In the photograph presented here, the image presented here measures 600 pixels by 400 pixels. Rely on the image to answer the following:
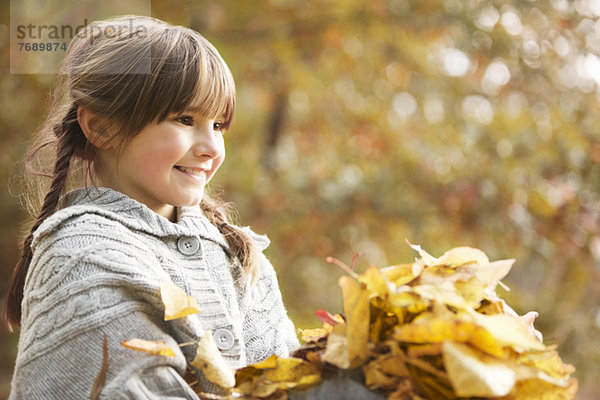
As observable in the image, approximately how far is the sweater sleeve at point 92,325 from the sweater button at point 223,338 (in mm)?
122

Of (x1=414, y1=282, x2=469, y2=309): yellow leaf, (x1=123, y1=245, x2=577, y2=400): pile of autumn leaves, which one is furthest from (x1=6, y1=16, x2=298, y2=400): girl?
(x1=414, y1=282, x2=469, y2=309): yellow leaf

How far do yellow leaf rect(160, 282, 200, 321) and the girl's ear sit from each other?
535 millimetres

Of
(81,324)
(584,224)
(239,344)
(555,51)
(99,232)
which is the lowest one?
(584,224)

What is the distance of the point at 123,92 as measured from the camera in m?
1.54

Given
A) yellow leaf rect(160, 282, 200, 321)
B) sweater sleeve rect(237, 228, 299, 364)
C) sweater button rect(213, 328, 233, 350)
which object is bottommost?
sweater sleeve rect(237, 228, 299, 364)

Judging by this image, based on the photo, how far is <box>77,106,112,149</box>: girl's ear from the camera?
1.58 metres

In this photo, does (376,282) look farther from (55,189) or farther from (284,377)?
(55,189)

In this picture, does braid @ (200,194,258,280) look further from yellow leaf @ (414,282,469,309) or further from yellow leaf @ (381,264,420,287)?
yellow leaf @ (414,282,469,309)

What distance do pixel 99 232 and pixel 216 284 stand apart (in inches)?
13.1

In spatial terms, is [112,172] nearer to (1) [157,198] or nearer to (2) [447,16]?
(1) [157,198]

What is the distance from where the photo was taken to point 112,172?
159 cm

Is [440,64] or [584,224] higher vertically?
[440,64]

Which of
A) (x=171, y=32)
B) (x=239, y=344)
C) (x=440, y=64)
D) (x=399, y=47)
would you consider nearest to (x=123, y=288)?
(x=239, y=344)

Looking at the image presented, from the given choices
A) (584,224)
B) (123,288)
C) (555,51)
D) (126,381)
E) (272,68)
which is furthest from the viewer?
(272,68)
